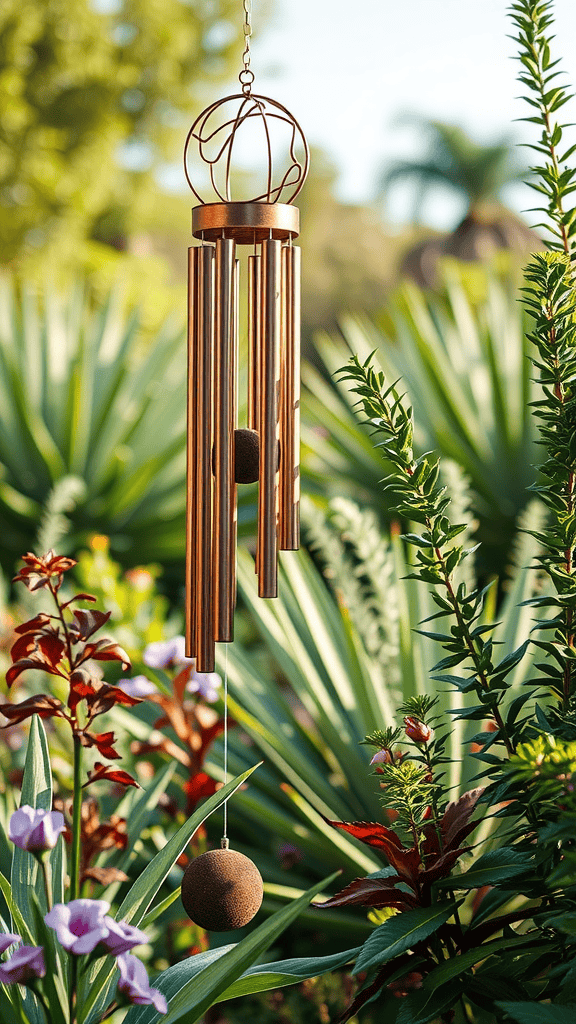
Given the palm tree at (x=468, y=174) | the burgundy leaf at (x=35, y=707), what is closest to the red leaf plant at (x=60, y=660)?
the burgundy leaf at (x=35, y=707)

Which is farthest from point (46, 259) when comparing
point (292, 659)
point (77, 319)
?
point (292, 659)

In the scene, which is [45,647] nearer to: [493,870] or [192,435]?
[192,435]

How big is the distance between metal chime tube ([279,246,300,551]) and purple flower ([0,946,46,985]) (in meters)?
0.68

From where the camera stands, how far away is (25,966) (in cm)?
99

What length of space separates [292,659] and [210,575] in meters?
0.88

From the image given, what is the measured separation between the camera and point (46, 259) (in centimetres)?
1327

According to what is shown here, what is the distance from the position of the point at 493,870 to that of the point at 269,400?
27.5 inches

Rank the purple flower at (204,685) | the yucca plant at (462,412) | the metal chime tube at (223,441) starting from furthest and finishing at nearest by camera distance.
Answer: the yucca plant at (462,412) → the purple flower at (204,685) → the metal chime tube at (223,441)

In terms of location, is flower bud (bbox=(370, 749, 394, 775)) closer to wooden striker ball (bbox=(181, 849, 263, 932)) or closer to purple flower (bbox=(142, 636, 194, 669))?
wooden striker ball (bbox=(181, 849, 263, 932))

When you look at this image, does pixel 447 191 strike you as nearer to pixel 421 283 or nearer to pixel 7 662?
pixel 421 283

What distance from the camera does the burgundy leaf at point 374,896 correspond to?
3.93ft

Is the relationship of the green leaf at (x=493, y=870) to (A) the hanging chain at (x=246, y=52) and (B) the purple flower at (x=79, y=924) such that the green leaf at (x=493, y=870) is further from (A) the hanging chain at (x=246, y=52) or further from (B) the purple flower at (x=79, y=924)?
(A) the hanging chain at (x=246, y=52)

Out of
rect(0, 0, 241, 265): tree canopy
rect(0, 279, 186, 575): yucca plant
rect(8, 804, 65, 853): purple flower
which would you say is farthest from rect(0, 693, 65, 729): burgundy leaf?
rect(0, 0, 241, 265): tree canopy

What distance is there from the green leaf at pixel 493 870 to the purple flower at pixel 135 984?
37cm
